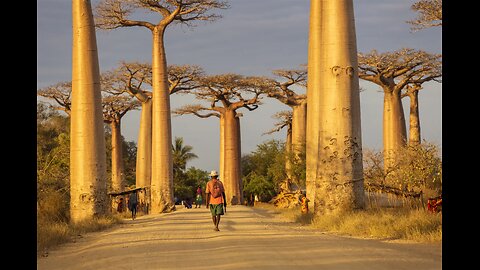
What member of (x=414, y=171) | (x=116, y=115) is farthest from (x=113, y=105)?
(x=414, y=171)

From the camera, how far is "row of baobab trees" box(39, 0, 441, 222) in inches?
589

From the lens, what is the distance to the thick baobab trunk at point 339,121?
14.9 metres

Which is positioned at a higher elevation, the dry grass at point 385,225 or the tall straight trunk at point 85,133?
the tall straight trunk at point 85,133

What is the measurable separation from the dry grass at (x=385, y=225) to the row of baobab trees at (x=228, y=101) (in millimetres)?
624

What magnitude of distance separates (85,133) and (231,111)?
26370mm

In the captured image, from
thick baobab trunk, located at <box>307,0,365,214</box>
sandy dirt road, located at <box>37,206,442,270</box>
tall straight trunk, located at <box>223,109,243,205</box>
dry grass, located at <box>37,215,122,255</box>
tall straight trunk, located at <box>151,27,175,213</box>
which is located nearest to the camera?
sandy dirt road, located at <box>37,206,442,270</box>

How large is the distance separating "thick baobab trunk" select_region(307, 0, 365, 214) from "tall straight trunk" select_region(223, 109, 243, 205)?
28167mm

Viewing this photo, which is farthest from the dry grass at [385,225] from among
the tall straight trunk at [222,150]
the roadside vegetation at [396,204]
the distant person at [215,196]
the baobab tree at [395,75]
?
the tall straight trunk at [222,150]

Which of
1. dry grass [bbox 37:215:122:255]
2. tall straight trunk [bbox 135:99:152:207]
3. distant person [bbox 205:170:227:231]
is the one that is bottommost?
dry grass [bbox 37:215:122:255]

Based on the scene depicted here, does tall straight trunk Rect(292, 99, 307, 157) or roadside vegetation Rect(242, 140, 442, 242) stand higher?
tall straight trunk Rect(292, 99, 307, 157)

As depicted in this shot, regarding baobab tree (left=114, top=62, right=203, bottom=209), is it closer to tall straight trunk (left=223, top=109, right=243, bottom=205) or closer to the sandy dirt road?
tall straight trunk (left=223, top=109, right=243, bottom=205)

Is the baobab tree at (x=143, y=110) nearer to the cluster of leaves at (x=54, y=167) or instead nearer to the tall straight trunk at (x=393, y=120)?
the cluster of leaves at (x=54, y=167)

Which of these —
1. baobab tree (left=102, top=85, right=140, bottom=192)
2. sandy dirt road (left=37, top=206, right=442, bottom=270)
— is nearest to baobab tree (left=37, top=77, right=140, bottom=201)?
baobab tree (left=102, top=85, right=140, bottom=192)
